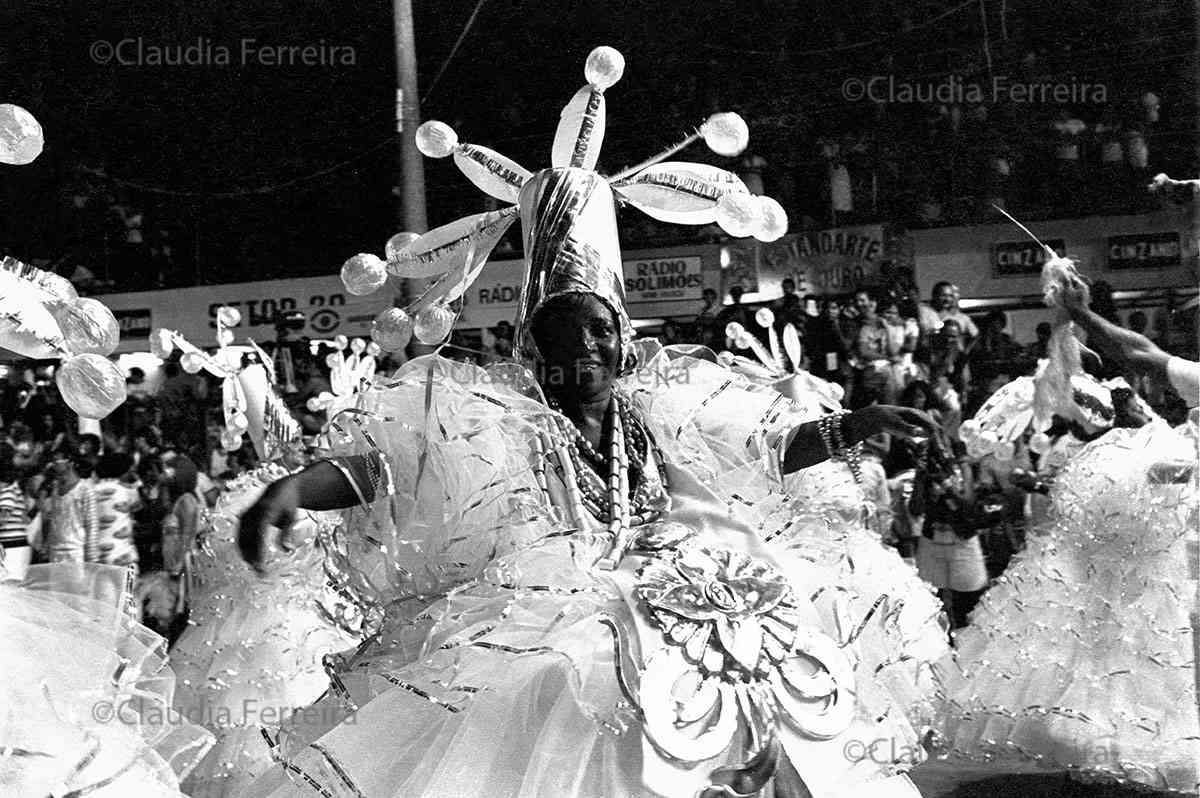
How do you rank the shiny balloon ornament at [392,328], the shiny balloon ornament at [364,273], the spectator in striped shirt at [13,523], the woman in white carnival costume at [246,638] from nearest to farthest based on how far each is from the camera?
the shiny balloon ornament at [392,328] → the shiny balloon ornament at [364,273] → the woman in white carnival costume at [246,638] → the spectator in striped shirt at [13,523]

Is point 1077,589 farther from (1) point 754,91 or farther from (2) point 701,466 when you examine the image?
(1) point 754,91

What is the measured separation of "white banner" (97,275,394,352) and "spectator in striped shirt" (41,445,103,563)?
2.32 m

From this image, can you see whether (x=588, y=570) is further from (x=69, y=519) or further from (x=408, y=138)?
(x=69, y=519)

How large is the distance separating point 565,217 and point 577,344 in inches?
11.2

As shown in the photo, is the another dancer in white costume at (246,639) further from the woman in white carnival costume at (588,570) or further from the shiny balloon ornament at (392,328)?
the woman in white carnival costume at (588,570)

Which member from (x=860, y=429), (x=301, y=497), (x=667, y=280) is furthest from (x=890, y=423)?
(x=667, y=280)

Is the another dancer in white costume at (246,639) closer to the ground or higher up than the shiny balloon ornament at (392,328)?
closer to the ground

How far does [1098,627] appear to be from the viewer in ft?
17.7

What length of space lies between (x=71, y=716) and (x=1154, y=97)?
358 inches

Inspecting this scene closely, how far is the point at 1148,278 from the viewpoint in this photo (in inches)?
369

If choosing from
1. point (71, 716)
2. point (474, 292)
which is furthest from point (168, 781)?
point (474, 292)

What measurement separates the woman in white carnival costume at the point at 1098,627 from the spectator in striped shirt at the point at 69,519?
472 cm

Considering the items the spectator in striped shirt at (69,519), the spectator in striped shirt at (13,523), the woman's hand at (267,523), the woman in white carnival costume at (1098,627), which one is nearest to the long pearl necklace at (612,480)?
the woman's hand at (267,523)

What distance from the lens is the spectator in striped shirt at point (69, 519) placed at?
7.84 m
